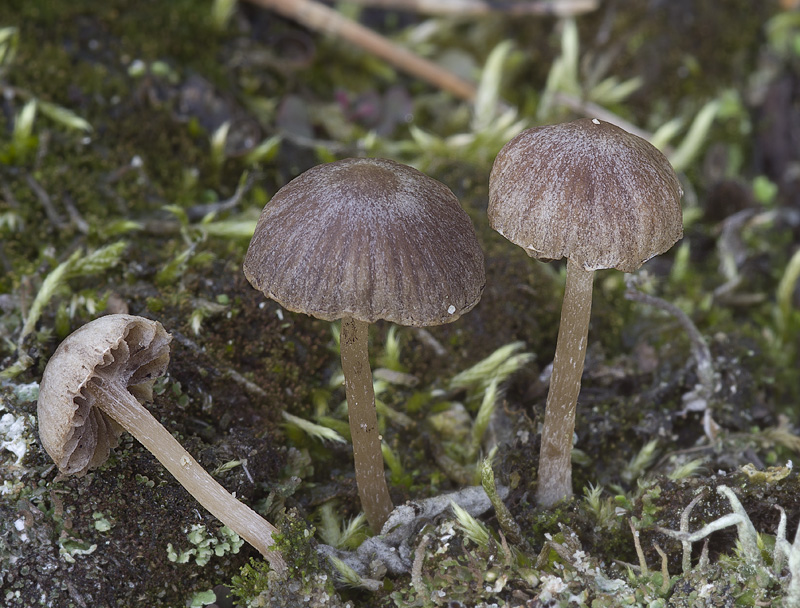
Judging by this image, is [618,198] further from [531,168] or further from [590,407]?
[590,407]

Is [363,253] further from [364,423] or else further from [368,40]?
[368,40]

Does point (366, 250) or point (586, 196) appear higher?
point (586, 196)

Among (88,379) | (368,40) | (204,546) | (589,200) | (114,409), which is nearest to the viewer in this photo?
(589,200)

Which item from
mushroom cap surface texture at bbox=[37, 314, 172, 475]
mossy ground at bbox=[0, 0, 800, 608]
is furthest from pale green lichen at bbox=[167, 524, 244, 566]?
mushroom cap surface texture at bbox=[37, 314, 172, 475]

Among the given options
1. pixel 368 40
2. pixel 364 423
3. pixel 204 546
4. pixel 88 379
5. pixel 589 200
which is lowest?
pixel 204 546

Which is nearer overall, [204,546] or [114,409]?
[114,409]

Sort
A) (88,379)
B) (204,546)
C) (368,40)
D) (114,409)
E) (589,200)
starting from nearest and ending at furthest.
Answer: (589,200)
(88,379)
(114,409)
(204,546)
(368,40)

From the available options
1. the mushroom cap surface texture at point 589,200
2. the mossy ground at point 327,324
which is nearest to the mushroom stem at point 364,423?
the mossy ground at point 327,324

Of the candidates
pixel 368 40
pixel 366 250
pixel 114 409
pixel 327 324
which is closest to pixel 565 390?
pixel 366 250
